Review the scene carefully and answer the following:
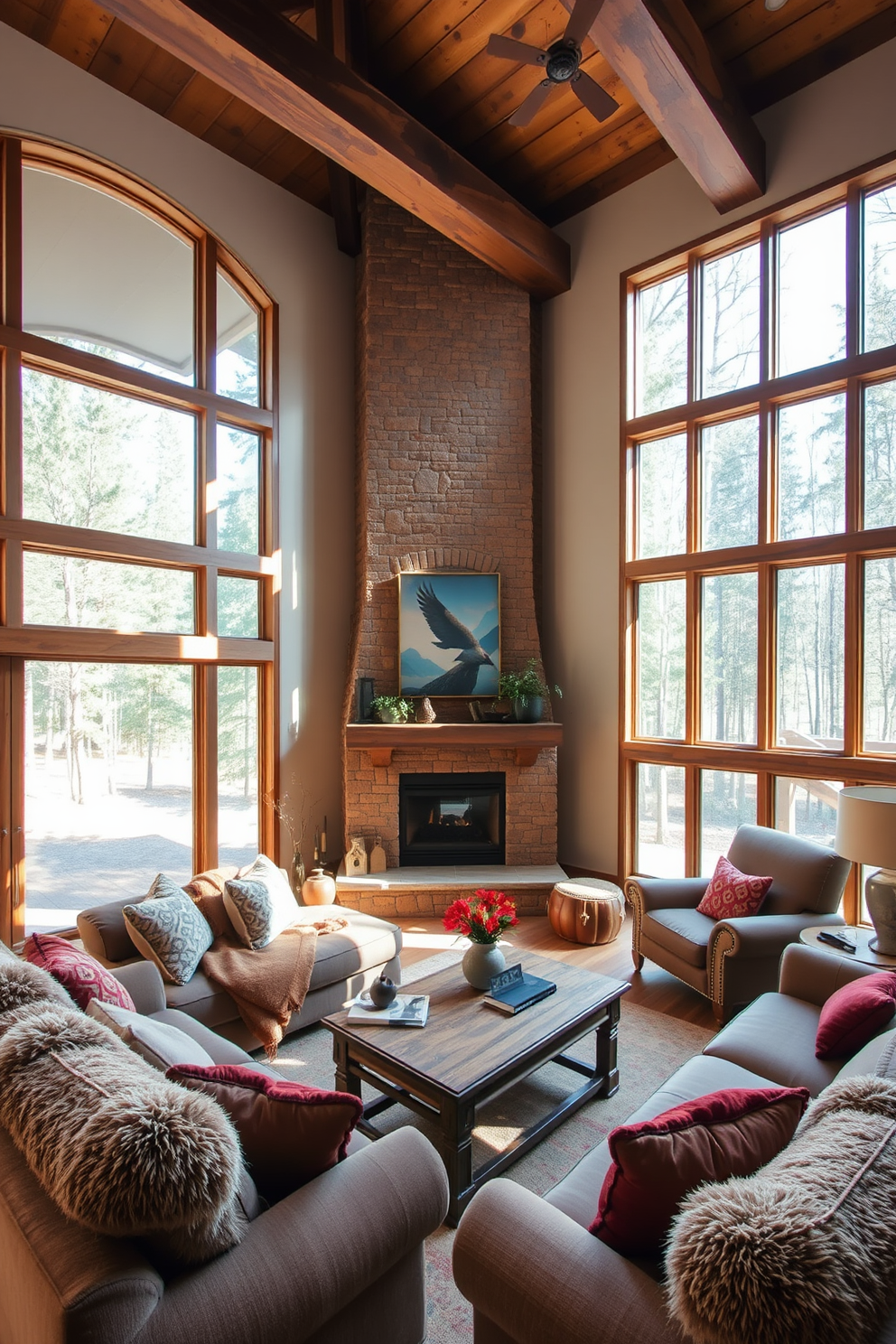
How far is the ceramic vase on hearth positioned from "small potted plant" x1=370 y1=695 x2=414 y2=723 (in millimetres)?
2884

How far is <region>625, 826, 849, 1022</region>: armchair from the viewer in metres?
3.69

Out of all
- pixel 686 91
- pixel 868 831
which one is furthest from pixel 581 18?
pixel 868 831

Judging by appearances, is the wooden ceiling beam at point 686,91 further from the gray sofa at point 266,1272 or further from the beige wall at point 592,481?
the gray sofa at point 266,1272

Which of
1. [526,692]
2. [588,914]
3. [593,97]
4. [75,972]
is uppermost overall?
[593,97]

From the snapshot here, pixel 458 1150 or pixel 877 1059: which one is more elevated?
pixel 877 1059

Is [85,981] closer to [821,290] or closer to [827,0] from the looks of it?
[821,290]

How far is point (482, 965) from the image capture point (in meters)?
3.17

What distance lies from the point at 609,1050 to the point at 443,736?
2994 millimetres

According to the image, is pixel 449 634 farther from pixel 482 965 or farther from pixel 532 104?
pixel 532 104

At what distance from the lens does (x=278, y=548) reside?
599 cm

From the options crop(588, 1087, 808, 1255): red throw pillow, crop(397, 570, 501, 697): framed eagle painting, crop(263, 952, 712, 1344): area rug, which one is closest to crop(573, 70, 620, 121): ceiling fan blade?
crop(397, 570, 501, 697): framed eagle painting

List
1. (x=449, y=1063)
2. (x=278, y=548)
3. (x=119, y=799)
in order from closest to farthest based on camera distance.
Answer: (x=449, y=1063) → (x=119, y=799) → (x=278, y=548)

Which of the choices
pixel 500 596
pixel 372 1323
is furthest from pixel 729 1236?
pixel 500 596

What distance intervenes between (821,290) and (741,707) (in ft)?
9.85
